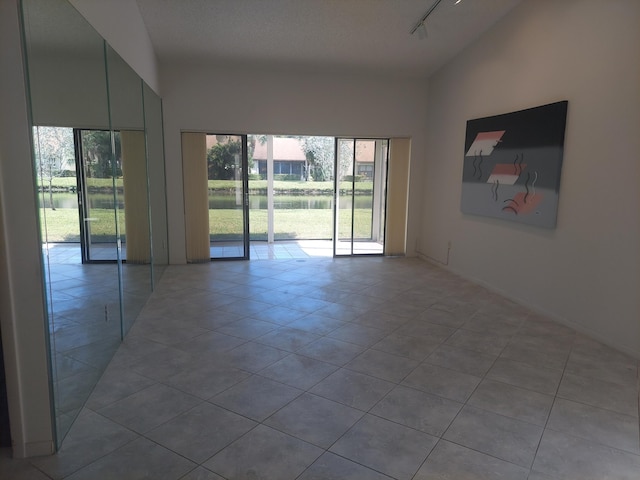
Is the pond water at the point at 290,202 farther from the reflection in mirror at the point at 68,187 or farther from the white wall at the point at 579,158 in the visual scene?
the reflection in mirror at the point at 68,187

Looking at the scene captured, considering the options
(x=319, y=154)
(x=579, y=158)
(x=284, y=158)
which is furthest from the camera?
(x=319, y=154)

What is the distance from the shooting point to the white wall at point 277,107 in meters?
6.71

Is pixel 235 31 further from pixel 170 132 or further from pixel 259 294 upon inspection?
pixel 259 294

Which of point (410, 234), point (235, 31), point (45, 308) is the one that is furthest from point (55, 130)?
point (410, 234)

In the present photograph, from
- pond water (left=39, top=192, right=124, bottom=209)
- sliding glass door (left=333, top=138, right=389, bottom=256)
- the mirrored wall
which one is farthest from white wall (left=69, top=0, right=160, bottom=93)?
sliding glass door (left=333, top=138, right=389, bottom=256)

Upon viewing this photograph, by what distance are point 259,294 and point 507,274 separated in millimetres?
3134

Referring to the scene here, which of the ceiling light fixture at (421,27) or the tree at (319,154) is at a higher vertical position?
the ceiling light fixture at (421,27)

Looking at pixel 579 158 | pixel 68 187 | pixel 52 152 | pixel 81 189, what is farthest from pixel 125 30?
pixel 579 158

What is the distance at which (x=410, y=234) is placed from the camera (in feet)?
25.7

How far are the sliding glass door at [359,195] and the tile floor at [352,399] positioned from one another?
10.2 feet

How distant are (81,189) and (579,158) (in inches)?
174

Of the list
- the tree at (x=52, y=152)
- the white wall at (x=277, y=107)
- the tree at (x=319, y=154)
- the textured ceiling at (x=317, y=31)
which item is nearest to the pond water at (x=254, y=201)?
the tree at (x=52, y=152)

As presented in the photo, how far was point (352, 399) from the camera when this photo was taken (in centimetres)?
284

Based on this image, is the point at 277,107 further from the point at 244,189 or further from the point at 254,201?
the point at 254,201
